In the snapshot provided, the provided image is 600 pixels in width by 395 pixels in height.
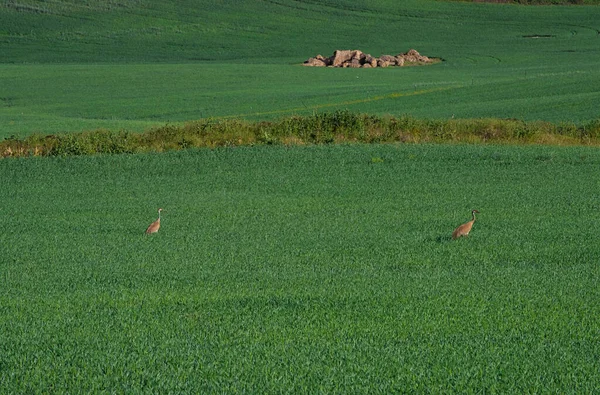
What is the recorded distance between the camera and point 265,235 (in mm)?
17188

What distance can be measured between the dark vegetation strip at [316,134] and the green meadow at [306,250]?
9cm

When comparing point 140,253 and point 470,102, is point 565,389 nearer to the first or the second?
point 140,253

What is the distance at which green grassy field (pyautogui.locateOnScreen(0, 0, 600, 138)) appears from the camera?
4691 centimetres

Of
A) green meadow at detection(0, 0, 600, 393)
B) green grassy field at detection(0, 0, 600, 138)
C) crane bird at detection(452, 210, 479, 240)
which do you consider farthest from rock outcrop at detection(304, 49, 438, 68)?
crane bird at detection(452, 210, 479, 240)

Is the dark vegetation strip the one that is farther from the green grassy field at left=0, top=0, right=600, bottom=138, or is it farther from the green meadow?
the green grassy field at left=0, top=0, right=600, bottom=138

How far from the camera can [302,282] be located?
12.8m

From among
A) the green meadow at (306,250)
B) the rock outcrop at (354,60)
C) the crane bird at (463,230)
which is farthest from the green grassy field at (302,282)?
the rock outcrop at (354,60)

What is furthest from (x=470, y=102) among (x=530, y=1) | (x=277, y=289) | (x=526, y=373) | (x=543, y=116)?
(x=530, y=1)

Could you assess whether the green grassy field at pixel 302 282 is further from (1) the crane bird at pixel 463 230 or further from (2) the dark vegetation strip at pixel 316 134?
(2) the dark vegetation strip at pixel 316 134

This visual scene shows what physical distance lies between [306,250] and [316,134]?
16.8 meters

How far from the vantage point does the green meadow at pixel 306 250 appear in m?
8.98

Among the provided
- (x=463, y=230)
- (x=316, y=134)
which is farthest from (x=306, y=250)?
(x=316, y=134)

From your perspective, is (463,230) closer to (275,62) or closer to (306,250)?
(306,250)

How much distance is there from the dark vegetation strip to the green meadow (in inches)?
3.6
